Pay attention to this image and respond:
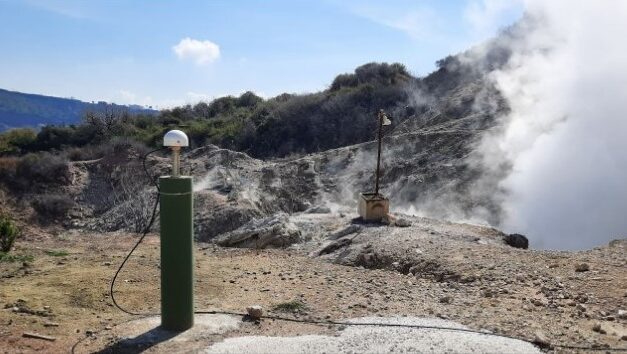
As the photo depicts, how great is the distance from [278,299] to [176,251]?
1520 mm

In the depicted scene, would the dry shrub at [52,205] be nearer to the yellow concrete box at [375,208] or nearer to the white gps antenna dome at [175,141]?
the yellow concrete box at [375,208]

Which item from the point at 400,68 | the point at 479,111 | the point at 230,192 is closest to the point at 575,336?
the point at 230,192

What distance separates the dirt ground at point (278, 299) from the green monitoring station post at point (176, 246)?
0.42m

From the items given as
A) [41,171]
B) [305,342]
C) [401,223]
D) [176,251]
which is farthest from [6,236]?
[41,171]

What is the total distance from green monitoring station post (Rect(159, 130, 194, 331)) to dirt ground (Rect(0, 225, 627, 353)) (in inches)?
16.7

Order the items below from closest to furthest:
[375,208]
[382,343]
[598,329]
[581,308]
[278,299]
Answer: [382,343] < [598,329] < [581,308] < [278,299] < [375,208]

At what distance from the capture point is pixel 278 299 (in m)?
5.98

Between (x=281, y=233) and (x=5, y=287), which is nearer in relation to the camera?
(x=5, y=287)

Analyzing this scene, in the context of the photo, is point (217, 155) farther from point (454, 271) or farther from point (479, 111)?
point (454, 271)

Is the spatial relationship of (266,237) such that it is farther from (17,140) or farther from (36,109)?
(36,109)

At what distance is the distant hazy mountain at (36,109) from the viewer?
3975 centimetres

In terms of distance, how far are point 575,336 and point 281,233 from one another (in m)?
6.44

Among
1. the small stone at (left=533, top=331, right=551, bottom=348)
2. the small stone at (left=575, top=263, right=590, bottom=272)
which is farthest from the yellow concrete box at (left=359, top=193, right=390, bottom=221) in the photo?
the small stone at (left=533, top=331, right=551, bottom=348)

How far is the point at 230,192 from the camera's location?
1543 centimetres
